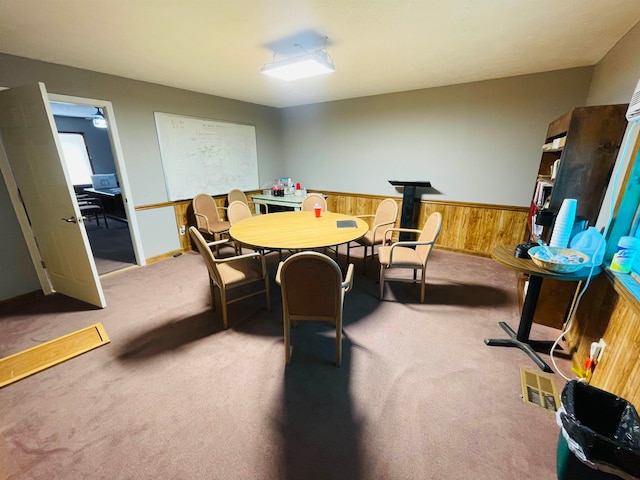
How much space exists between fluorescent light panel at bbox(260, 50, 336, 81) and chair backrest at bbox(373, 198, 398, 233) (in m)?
1.71

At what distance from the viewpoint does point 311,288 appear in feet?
5.54

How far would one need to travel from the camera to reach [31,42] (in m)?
2.15

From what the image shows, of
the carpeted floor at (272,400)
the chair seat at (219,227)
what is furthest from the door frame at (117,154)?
the carpeted floor at (272,400)

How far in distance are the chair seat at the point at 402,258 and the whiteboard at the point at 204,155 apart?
3124mm

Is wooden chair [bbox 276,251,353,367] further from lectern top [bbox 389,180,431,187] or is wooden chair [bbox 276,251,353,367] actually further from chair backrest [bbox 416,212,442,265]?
lectern top [bbox 389,180,431,187]

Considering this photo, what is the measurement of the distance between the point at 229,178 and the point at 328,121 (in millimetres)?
2071

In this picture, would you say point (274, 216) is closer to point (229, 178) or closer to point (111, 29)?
point (229, 178)

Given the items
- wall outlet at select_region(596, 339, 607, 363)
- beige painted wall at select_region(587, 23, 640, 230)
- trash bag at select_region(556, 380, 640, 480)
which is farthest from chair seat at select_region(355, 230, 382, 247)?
trash bag at select_region(556, 380, 640, 480)

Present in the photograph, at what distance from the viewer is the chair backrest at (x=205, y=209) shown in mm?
3902

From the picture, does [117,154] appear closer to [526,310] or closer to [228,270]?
[228,270]

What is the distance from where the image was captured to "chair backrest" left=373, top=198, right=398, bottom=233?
134 inches

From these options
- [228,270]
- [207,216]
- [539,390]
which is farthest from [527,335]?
[207,216]

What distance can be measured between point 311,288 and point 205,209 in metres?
3.03

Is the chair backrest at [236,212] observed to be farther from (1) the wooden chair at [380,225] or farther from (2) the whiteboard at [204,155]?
(1) the wooden chair at [380,225]
